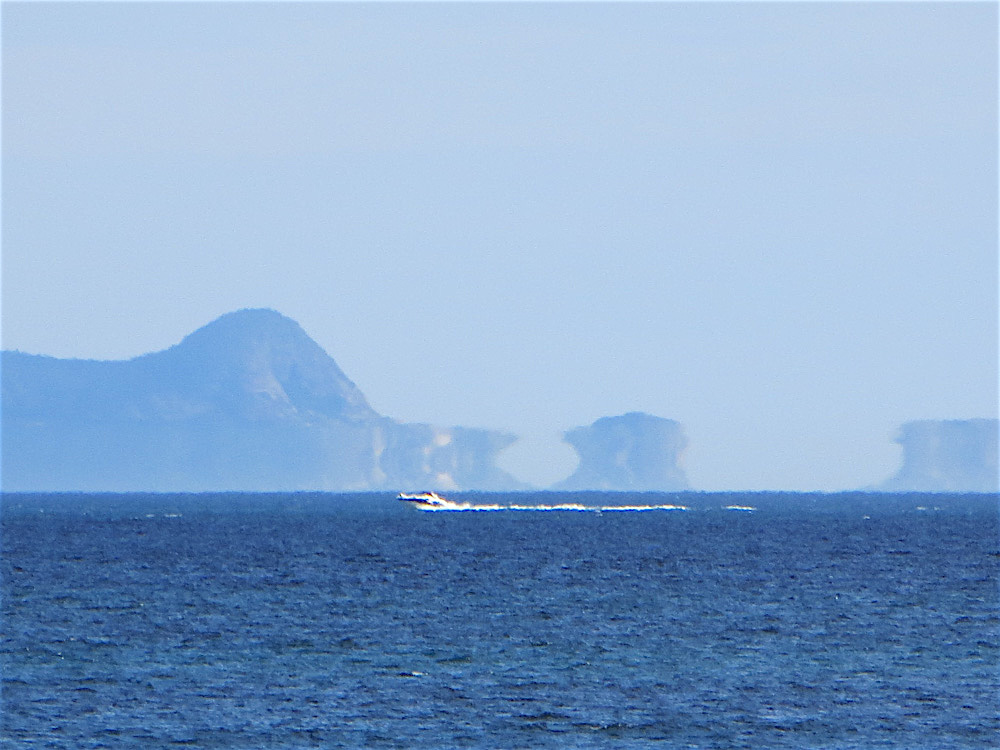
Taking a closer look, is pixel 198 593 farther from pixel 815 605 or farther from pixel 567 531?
pixel 567 531

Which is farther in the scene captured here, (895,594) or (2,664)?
(895,594)

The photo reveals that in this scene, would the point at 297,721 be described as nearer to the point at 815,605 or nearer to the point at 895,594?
the point at 815,605

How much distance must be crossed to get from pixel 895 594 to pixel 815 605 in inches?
396

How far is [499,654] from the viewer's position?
65812 mm

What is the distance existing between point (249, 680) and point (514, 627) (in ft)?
66.9

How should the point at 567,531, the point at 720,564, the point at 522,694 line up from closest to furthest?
the point at 522,694, the point at 720,564, the point at 567,531

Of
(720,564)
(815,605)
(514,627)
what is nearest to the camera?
(514,627)

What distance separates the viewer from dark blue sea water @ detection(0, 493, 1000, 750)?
49656 mm

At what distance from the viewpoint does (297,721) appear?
50500 millimetres

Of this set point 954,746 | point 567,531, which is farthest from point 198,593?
point 567,531

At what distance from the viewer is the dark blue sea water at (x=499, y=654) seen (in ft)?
163

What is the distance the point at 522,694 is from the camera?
2201 inches

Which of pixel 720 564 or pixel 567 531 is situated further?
pixel 567 531

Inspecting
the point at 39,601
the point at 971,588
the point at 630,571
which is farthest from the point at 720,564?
the point at 39,601
